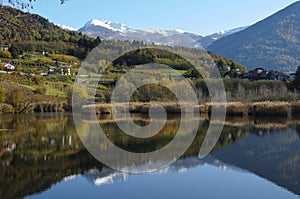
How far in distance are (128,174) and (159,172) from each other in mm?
826

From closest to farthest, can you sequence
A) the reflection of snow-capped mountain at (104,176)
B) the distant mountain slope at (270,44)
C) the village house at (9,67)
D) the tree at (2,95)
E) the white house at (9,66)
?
the reflection of snow-capped mountain at (104,176)
the tree at (2,95)
the village house at (9,67)
the white house at (9,66)
the distant mountain slope at (270,44)

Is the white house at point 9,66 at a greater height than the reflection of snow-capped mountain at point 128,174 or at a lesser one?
greater

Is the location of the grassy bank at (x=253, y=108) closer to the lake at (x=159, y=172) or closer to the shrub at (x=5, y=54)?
the lake at (x=159, y=172)

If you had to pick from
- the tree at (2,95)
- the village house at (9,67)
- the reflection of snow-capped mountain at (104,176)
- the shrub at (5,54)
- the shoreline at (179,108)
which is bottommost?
the reflection of snow-capped mountain at (104,176)

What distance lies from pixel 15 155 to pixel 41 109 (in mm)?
27828

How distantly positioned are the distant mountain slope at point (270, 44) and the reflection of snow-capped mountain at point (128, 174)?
91.8 meters

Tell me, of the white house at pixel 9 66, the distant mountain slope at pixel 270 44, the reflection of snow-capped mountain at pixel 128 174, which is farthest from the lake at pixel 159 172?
the distant mountain slope at pixel 270 44

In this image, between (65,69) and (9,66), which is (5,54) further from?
(65,69)

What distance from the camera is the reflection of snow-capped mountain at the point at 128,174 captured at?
949cm

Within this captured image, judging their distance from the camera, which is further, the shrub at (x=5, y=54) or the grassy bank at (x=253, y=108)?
the shrub at (x=5, y=54)

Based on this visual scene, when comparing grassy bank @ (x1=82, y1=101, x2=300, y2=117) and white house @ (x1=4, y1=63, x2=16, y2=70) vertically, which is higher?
white house @ (x1=4, y1=63, x2=16, y2=70)

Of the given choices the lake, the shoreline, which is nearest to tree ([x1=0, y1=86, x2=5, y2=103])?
the shoreline

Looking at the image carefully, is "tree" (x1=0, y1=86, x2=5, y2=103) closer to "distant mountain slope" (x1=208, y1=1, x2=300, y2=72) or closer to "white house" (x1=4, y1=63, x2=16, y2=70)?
"white house" (x1=4, y1=63, x2=16, y2=70)

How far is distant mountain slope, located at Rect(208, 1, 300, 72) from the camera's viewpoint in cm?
10606
